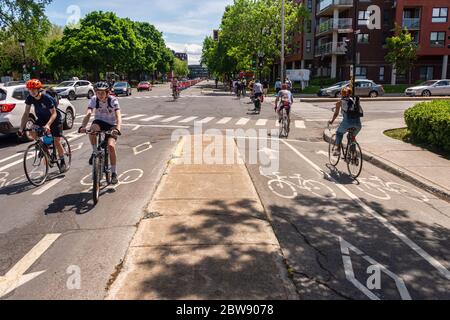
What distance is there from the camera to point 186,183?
24.4 ft

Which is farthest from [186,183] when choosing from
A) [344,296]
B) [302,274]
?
[344,296]

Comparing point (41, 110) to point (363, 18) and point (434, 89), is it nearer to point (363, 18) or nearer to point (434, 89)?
point (434, 89)

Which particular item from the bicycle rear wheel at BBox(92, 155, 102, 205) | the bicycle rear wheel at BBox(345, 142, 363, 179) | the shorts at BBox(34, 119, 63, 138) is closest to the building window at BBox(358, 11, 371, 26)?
the bicycle rear wheel at BBox(345, 142, 363, 179)

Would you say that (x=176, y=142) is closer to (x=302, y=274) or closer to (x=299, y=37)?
(x=302, y=274)

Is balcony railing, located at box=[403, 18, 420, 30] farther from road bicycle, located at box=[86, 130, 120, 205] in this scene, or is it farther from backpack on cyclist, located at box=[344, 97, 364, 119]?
road bicycle, located at box=[86, 130, 120, 205]

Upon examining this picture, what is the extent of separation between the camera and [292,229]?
5289 mm

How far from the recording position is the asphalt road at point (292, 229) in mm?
3918

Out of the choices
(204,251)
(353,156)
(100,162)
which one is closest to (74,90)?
(100,162)

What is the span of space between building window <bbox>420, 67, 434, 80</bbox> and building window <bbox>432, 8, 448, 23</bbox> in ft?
18.1

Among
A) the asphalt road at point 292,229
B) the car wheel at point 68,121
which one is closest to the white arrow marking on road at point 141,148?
the asphalt road at point 292,229

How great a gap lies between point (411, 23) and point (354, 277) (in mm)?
49737

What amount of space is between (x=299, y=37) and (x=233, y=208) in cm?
5914

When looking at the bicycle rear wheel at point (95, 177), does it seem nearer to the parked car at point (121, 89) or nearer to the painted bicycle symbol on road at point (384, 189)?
the painted bicycle symbol on road at point (384, 189)

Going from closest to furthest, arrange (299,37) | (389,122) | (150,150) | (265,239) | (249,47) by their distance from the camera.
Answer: (265,239)
(150,150)
(389,122)
(249,47)
(299,37)
